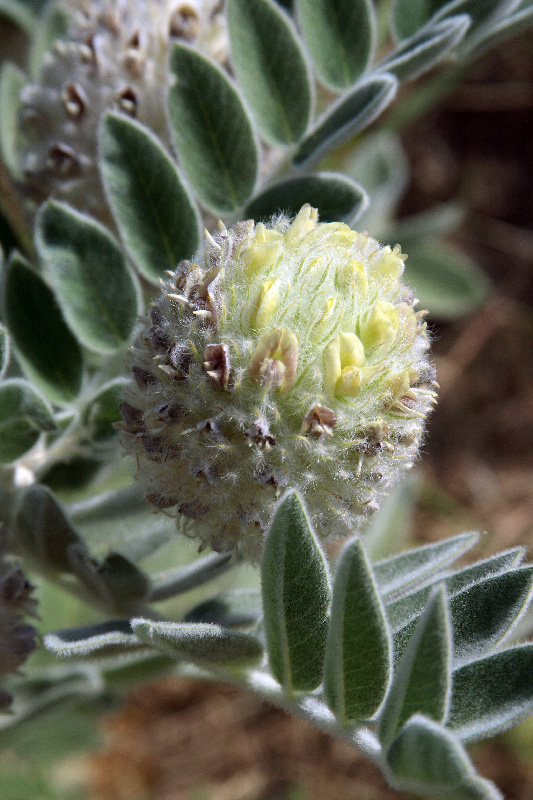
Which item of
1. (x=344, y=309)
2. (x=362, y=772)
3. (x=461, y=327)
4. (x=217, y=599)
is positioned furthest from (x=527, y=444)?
(x=344, y=309)

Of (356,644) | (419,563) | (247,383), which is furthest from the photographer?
(419,563)

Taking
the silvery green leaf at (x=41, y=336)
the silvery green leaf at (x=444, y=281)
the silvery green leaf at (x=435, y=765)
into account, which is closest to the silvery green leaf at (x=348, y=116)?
the silvery green leaf at (x=41, y=336)

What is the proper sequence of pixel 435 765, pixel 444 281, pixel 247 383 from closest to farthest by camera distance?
pixel 435 765 < pixel 247 383 < pixel 444 281

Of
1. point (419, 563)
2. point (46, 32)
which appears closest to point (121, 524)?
point (419, 563)

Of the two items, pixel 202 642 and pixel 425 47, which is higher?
pixel 425 47

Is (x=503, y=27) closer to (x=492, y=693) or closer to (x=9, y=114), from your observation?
(x=492, y=693)

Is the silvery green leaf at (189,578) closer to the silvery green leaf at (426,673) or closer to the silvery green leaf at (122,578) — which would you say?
the silvery green leaf at (122,578)
